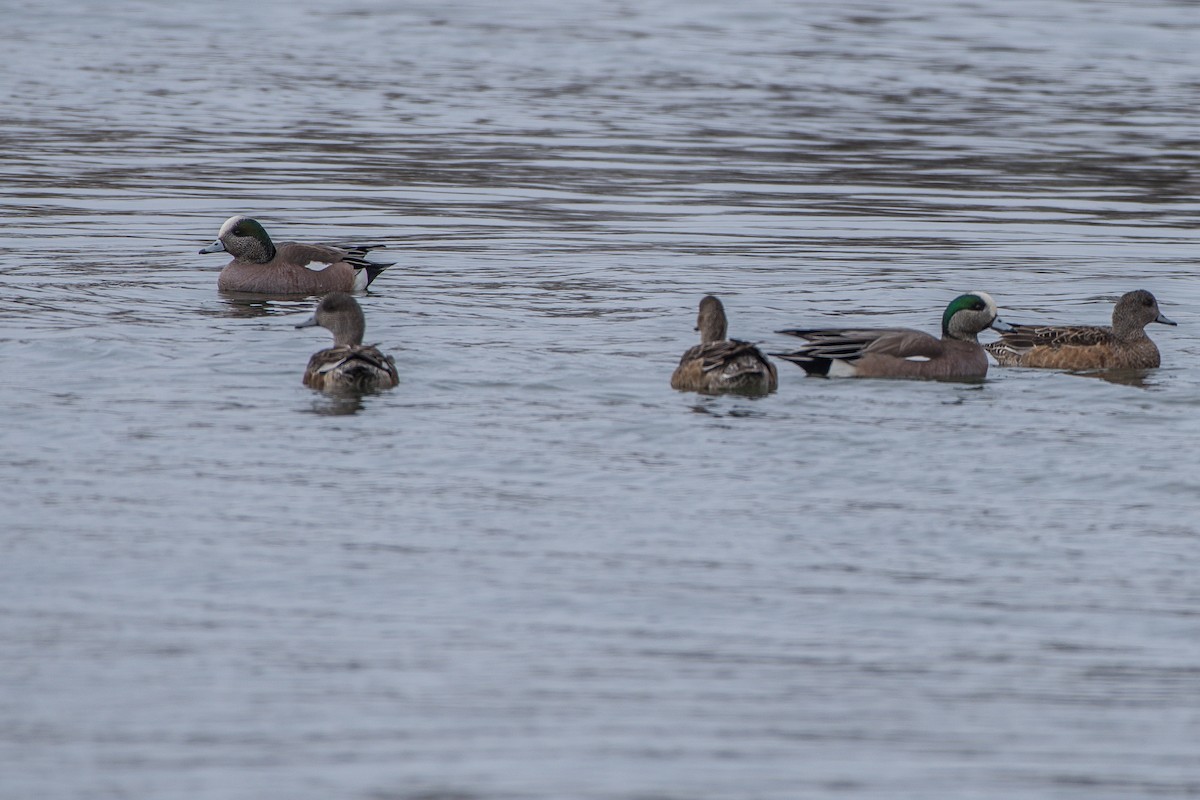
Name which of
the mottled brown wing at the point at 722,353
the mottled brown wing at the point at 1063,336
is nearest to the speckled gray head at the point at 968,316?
the mottled brown wing at the point at 1063,336

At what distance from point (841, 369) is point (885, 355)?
32cm

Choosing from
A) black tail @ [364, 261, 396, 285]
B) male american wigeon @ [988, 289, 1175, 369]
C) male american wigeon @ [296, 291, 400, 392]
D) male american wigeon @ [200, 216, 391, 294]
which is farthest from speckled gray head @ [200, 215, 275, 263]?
male american wigeon @ [988, 289, 1175, 369]

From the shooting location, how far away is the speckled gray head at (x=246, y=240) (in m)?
18.6

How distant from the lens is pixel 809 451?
11.8 meters

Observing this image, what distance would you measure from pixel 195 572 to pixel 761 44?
3500 centimetres

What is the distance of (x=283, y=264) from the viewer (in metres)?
18.7

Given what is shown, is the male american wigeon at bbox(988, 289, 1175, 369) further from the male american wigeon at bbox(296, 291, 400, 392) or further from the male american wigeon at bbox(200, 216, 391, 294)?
the male american wigeon at bbox(200, 216, 391, 294)

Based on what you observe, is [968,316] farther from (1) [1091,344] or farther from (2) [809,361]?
(2) [809,361]

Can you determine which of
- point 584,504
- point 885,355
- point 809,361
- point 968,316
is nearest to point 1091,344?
point 968,316

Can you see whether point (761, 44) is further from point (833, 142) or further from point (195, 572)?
point (195, 572)

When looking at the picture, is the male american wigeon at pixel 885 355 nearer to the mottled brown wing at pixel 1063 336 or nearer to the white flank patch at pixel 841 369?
the white flank patch at pixel 841 369

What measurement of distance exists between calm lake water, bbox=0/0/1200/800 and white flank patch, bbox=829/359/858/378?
95 millimetres

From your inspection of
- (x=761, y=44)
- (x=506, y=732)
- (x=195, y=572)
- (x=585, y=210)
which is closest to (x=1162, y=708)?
(x=506, y=732)

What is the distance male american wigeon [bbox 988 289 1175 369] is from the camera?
48.6 feet
